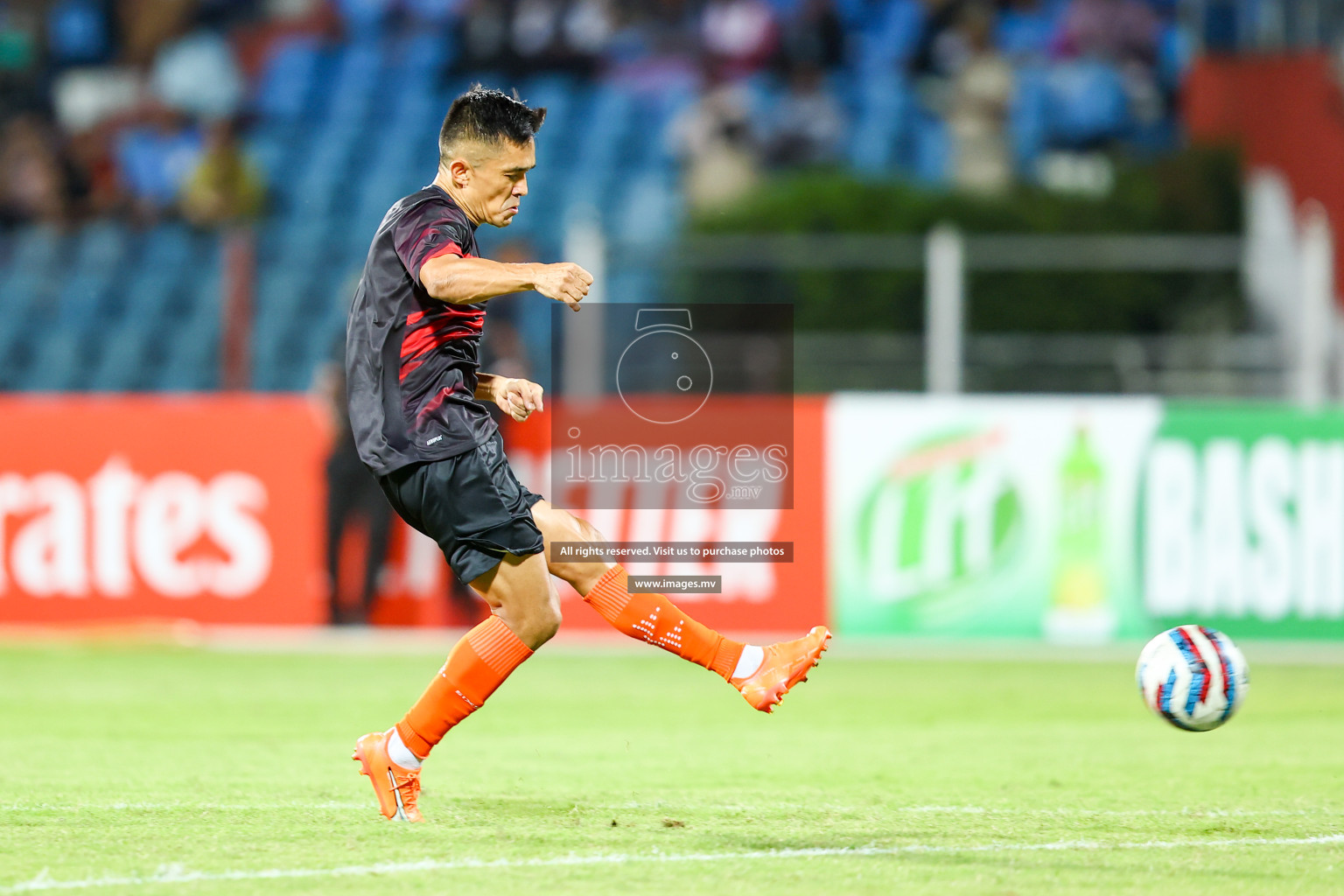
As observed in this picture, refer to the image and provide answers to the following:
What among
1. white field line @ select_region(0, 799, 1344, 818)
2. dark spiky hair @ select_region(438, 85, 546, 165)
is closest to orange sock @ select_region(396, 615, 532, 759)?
white field line @ select_region(0, 799, 1344, 818)

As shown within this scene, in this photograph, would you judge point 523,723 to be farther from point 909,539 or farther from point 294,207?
point 294,207

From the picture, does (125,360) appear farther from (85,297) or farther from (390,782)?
(390,782)

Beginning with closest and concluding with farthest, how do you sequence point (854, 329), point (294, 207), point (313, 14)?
point (854, 329) < point (294, 207) < point (313, 14)

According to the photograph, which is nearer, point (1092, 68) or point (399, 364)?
point (399, 364)

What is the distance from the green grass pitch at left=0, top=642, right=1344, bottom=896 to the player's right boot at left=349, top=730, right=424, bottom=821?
0.09 metres

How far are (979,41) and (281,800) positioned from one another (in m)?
13.0

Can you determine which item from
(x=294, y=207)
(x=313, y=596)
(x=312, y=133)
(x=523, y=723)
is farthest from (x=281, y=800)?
(x=312, y=133)

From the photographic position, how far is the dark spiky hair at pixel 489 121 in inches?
229

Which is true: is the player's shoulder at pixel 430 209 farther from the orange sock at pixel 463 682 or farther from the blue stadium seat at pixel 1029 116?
the blue stadium seat at pixel 1029 116

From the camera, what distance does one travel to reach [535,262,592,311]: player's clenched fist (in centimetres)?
525

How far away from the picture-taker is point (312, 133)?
19344 mm

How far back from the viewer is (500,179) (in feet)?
19.3

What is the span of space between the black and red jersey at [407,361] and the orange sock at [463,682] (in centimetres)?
60

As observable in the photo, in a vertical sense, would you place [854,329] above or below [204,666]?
above
